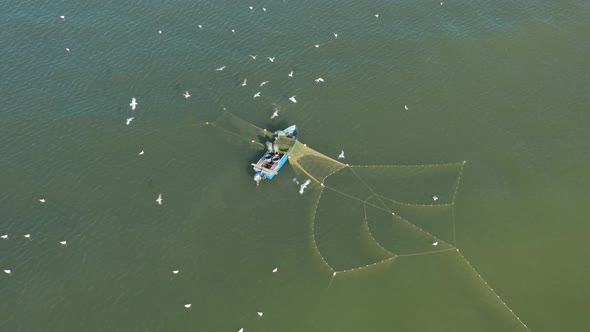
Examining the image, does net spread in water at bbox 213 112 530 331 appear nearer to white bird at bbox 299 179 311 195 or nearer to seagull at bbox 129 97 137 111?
white bird at bbox 299 179 311 195

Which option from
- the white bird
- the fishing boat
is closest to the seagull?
the fishing boat

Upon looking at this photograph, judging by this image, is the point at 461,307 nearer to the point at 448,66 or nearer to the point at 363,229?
the point at 363,229

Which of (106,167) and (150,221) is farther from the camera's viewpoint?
(106,167)

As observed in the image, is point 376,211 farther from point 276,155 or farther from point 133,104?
point 133,104

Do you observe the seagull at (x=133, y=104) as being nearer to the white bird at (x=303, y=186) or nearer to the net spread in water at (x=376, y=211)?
the net spread in water at (x=376, y=211)

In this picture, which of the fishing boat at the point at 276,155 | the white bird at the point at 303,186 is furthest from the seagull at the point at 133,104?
the white bird at the point at 303,186

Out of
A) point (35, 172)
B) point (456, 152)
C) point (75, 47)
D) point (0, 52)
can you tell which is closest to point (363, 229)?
point (456, 152)

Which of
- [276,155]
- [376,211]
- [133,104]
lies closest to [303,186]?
[276,155]
